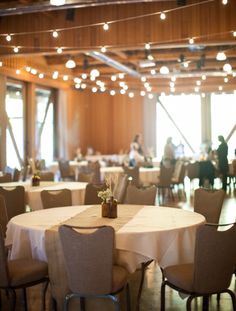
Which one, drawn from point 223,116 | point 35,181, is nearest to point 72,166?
point 35,181

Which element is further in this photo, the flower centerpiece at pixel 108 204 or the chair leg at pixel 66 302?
the flower centerpiece at pixel 108 204

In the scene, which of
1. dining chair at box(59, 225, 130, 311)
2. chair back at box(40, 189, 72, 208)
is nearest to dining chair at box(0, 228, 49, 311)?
dining chair at box(59, 225, 130, 311)

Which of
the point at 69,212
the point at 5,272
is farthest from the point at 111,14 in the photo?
the point at 5,272

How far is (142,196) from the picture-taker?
18.9ft

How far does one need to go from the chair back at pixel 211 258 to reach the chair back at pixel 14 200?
352 centimetres

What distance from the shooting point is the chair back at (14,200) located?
627 cm

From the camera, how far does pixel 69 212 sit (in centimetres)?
485

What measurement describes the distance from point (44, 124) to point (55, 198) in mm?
9874

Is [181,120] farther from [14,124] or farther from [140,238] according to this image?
[140,238]

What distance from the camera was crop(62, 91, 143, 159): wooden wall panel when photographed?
1823 cm

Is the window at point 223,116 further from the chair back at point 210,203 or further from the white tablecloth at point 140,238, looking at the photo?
the white tablecloth at point 140,238

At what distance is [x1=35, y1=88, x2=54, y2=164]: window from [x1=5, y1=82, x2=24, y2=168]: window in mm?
851

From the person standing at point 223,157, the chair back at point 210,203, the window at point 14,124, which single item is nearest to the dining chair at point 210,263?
the chair back at point 210,203

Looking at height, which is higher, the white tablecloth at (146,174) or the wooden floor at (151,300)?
the white tablecloth at (146,174)
